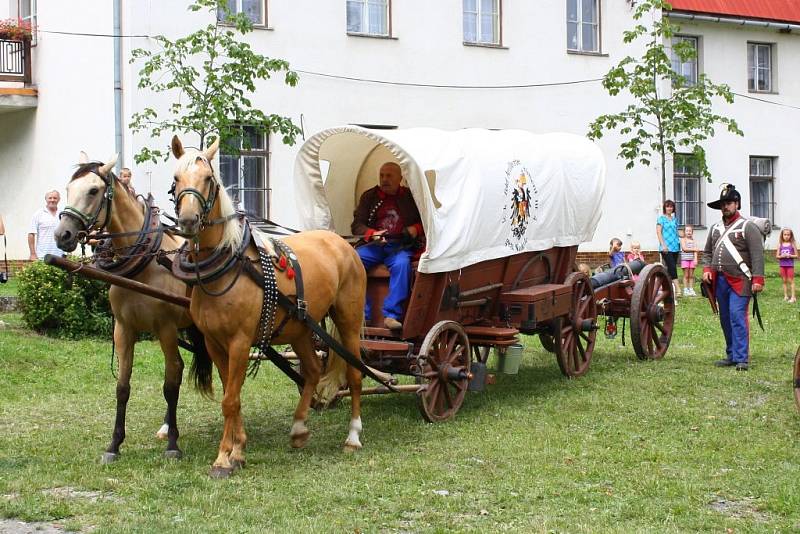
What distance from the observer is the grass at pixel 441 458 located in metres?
6.17

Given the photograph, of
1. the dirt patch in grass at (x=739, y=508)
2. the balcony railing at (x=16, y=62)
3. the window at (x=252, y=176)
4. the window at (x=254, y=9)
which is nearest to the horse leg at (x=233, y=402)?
the dirt patch in grass at (x=739, y=508)

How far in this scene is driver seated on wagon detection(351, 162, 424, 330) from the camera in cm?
909

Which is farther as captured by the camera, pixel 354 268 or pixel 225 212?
pixel 354 268

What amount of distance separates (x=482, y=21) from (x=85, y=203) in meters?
16.3

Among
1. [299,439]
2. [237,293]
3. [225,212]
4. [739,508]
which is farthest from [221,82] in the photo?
[739,508]

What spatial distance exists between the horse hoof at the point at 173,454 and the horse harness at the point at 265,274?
0.91 m

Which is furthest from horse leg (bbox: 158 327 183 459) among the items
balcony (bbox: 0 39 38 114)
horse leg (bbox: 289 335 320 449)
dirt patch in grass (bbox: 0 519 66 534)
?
balcony (bbox: 0 39 38 114)

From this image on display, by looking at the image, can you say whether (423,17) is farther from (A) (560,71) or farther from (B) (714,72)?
(B) (714,72)

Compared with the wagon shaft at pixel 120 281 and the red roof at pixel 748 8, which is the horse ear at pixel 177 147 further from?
the red roof at pixel 748 8

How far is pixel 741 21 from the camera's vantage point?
26.4 metres

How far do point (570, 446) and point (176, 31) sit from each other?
1262 cm

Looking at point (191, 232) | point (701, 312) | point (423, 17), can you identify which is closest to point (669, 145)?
point (701, 312)

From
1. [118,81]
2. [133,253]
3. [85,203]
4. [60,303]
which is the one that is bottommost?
[60,303]

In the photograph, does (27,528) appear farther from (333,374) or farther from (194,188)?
(333,374)
